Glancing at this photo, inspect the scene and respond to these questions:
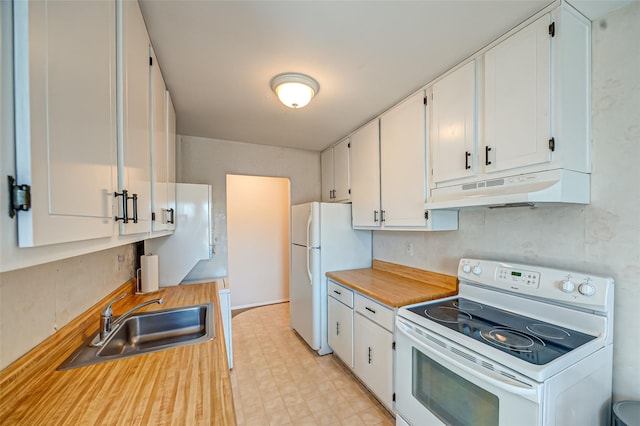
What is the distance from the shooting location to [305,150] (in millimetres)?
3695

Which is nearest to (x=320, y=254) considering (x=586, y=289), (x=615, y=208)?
(x=586, y=289)

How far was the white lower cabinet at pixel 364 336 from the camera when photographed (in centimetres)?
189

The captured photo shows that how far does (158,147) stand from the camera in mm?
1607

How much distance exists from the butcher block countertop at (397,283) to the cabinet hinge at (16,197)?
1.79 m

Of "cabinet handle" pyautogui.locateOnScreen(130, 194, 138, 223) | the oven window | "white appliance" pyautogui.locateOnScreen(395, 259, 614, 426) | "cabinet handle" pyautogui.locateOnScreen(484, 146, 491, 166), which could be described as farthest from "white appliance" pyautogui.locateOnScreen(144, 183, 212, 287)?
"cabinet handle" pyautogui.locateOnScreen(484, 146, 491, 166)

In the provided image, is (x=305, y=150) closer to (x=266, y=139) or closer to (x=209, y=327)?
(x=266, y=139)

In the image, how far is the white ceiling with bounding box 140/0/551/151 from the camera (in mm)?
1269

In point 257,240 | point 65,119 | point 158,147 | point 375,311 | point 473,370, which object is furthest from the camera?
point 257,240

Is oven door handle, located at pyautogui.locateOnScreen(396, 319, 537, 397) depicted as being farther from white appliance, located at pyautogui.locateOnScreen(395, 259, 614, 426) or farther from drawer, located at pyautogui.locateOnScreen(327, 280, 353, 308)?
drawer, located at pyautogui.locateOnScreen(327, 280, 353, 308)

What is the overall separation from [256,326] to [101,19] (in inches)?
134

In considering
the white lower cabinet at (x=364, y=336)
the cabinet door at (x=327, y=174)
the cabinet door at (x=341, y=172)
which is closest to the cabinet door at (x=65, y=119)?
the white lower cabinet at (x=364, y=336)

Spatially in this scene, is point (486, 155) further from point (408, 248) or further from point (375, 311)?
point (375, 311)

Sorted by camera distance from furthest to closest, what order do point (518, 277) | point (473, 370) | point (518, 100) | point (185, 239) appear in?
point (185, 239) < point (518, 277) < point (518, 100) < point (473, 370)

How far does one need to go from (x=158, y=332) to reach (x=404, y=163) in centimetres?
213
